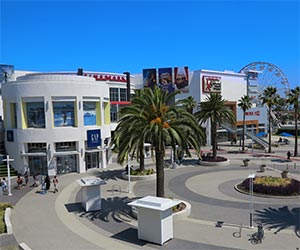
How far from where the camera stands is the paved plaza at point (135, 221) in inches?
641

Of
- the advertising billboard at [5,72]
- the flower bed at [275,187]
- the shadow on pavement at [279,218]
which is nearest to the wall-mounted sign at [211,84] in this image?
the advertising billboard at [5,72]

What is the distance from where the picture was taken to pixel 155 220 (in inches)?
637

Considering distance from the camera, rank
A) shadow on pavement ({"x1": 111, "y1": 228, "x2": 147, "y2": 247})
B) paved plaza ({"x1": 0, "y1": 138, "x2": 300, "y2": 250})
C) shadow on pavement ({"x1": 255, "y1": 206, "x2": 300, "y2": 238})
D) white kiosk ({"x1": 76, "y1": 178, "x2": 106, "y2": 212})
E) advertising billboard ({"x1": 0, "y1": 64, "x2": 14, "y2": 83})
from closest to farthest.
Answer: paved plaza ({"x1": 0, "y1": 138, "x2": 300, "y2": 250})
shadow on pavement ({"x1": 111, "y1": 228, "x2": 147, "y2": 247})
shadow on pavement ({"x1": 255, "y1": 206, "x2": 300, "y2": 238})
white kiosk ({"x1": 76, "y1": 178, "x2": 106, "y2": 212})
advertising billboard ({"x1": 0, "y1": 64, "x2": 14, "y2": 83})

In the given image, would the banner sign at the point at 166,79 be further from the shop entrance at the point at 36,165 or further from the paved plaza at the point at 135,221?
the paved plaza at the point at 135,221

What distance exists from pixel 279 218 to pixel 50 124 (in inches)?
1045

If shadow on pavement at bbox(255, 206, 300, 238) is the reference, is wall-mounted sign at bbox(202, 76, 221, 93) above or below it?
above

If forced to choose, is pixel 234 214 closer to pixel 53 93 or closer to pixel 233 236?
pixel 233 236

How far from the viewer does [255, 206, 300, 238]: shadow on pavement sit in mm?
18188

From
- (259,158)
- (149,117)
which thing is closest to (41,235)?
(149,117)

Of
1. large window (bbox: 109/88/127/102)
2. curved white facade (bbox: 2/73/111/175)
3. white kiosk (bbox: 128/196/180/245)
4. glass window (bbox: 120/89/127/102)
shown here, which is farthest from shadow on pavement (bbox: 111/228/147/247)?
glass window (bbox: 120/89/127/102)

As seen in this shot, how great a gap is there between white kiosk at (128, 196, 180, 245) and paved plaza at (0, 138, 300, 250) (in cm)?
37

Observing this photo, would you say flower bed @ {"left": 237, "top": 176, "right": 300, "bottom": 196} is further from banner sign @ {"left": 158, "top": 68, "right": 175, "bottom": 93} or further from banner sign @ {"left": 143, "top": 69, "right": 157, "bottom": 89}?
banner sign @ {"left": 143, "top": 69, "right": 157, "bottom": 89}

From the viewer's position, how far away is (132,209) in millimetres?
20844

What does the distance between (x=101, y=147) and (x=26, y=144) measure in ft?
29.7
